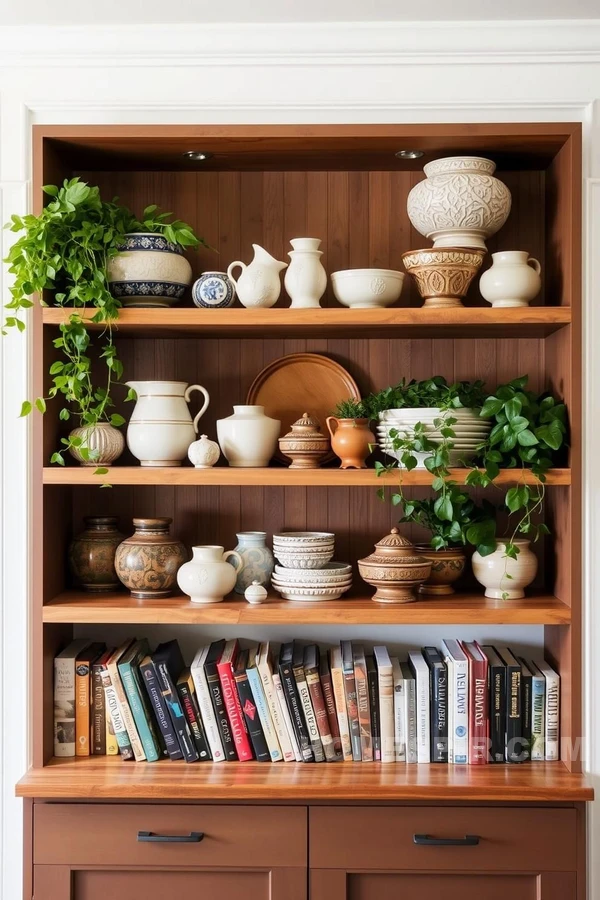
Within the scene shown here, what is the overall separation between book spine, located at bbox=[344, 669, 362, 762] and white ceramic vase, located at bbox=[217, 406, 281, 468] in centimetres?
58

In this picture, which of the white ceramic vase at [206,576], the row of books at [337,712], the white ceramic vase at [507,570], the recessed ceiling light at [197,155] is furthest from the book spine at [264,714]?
the recessed ceiling light at [197,155]

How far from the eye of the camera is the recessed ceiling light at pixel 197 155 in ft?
7.27

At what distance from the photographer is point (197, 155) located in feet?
7.34

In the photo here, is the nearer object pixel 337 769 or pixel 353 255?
pixel 337 769

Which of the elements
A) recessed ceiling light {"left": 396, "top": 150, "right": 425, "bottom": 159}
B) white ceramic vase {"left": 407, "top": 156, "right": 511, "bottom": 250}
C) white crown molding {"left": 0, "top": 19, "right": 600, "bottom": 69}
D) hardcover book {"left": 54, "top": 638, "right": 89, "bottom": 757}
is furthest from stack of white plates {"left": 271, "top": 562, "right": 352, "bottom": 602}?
white crown molding {"left": 0, "top": 19, "right": 600, "bottom": 69}

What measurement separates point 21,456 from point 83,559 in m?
0.32

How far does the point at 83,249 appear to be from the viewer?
208 cm

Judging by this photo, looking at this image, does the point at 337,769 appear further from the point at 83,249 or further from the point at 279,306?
the point at 83,249

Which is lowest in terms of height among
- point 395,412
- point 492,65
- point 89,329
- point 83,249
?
point 395,412

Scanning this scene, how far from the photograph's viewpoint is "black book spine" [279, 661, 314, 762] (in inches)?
83.5

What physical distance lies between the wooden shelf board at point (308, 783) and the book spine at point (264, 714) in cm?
4

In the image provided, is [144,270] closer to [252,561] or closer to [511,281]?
[252,561]

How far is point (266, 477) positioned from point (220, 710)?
0.60 metres

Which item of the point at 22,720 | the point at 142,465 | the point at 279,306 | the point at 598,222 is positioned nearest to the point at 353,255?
the point at 279,306
